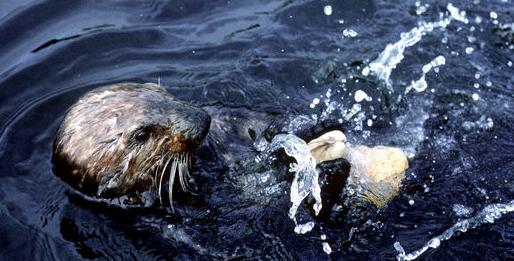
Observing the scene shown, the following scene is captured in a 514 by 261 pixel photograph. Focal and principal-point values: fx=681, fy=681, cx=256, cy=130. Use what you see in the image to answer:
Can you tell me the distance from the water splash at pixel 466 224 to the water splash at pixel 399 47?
4.88ft

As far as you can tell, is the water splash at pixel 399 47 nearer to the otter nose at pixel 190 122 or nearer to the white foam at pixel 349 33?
the white foam at pixel 349 33

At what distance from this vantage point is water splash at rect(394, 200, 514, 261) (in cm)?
411

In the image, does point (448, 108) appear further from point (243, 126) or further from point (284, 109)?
point (243, 126)

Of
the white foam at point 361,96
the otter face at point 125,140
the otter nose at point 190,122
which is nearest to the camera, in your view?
the otter face at point 125,140

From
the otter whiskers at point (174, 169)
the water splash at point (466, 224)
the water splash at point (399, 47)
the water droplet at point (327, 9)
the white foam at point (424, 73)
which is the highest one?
the otter whiskers at point (174, 169)

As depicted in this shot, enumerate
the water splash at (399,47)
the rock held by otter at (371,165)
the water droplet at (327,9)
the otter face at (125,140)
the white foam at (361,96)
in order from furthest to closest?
the water droplet at (327,9)
the water splash at (399,47)
the white foam at (361,96)
the rock held by otter at (371,165)
the otter face at (125,140)

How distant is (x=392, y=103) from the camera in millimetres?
5340

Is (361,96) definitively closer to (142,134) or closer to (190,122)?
(190,122)

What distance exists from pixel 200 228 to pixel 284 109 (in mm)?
1372

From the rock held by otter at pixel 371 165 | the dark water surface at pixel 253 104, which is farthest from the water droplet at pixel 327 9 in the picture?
the rock held by otter at pixel 371 165

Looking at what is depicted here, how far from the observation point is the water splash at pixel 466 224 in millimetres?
4113

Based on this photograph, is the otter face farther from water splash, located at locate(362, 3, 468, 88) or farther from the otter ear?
water splash, located at locate(362, 3, 468, 88)

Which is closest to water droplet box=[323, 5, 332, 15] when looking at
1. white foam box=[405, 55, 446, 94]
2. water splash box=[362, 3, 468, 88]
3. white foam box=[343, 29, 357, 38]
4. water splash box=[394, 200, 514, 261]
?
white foam box=[343, 29, 357, 38]

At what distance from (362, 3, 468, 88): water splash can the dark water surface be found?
52 millimetres
